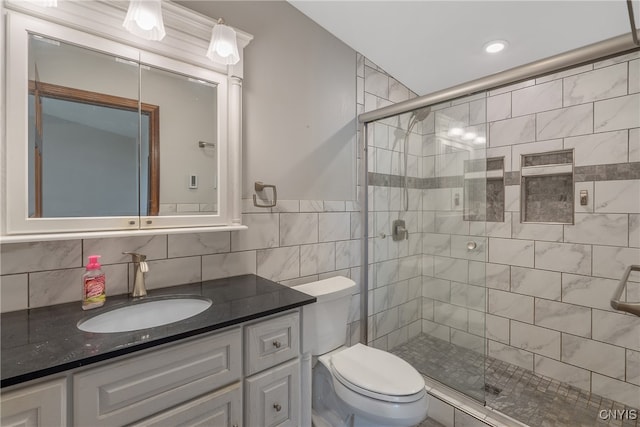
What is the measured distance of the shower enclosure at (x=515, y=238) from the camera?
5.98ft

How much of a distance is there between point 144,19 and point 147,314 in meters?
1.16

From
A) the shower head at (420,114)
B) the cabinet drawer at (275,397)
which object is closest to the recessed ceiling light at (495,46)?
the shower head at (420,114)

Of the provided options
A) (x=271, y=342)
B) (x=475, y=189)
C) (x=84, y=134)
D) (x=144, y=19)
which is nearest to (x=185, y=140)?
(x=84, y=134)

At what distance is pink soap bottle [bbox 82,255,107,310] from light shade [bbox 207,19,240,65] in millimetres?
999

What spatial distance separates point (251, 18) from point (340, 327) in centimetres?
178

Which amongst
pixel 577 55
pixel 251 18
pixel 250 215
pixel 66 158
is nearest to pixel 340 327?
pixel 250 215

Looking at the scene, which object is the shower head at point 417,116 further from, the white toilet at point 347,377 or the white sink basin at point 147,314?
the white sink basin at point 147,314

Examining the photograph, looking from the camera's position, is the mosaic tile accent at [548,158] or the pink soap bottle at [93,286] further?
the mosaic tile accent at [548,158]

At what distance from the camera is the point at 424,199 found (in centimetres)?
215

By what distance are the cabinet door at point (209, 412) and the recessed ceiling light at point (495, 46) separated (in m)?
2.33

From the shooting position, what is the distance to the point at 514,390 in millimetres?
1976

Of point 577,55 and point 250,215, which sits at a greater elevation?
point 577,55

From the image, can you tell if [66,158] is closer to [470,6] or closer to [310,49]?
[310,49]

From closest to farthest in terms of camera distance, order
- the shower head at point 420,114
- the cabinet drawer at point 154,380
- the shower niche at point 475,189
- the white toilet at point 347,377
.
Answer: the cabinet drawer at point 154,380, the white toilet at point 347,377, the shower niche at point 475,189, the shower head at point 420,114
